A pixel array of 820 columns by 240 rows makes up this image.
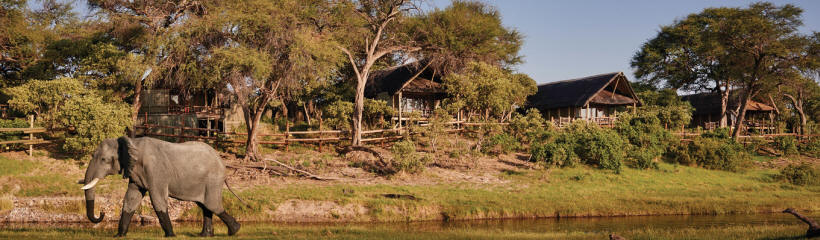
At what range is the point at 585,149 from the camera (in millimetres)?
28875

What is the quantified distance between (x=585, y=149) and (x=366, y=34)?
14219 millimetres

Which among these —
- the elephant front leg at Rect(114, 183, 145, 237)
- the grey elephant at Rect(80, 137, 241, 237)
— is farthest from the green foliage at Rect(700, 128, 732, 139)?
the elephant front leg at Rect(114, 183, 145, 237)

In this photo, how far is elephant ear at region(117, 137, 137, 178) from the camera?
1100 centimetres

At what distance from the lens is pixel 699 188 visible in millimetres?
26172

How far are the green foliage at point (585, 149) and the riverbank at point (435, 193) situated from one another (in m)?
0.66

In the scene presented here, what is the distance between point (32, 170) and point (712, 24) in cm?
4814

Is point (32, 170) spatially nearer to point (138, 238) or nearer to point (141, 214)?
point (141, 214)

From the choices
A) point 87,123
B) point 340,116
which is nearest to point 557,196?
point 340,116

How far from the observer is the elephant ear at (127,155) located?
11004 mm

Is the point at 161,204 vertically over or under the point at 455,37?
under

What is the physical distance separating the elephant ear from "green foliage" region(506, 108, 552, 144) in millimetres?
23541

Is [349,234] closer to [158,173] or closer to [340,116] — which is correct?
[158,173]

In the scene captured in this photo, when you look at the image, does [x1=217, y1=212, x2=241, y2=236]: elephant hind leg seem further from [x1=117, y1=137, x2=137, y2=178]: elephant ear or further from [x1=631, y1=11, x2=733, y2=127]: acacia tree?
[x1=631, y1=11, x2=733, y2=127]: acacia tree

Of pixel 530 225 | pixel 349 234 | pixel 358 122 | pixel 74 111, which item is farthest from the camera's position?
pixel 358 122
